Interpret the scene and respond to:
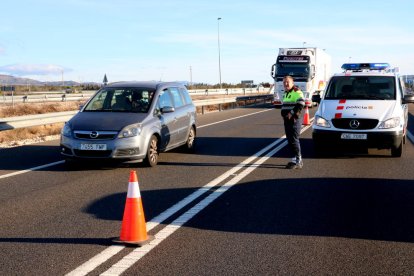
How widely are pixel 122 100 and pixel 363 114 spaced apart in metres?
4.92

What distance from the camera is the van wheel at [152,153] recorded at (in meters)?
10.4

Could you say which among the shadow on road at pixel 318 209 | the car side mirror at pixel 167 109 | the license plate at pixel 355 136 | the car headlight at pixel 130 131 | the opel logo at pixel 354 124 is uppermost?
the car side mirror at pixel 167 109

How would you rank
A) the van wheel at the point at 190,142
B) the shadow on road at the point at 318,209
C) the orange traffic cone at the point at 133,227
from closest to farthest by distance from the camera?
the orange traffic cone at the point at 133,227
the shadow on road at the point at 318,209
the van wheel at the point at 190,142

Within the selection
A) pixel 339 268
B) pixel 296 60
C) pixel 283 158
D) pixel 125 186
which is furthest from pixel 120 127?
pixel 296 60

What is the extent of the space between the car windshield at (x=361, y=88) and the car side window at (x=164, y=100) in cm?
359

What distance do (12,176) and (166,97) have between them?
3639mm

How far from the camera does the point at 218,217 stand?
6.46 m

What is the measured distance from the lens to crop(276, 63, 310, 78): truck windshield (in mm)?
31703

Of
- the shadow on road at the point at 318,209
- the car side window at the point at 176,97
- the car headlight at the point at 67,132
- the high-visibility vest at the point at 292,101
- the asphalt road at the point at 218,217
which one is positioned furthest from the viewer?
the car side window at the point at 176,97

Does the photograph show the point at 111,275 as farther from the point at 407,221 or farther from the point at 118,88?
the point at 118,88

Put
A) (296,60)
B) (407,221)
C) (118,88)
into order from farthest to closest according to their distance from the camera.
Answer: (296,60), (118,88), (407,221)

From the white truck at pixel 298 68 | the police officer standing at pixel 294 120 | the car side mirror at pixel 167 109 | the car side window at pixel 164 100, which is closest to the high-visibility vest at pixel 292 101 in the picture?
the police officer standing at pixel 294 120

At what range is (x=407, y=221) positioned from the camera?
6.24 m

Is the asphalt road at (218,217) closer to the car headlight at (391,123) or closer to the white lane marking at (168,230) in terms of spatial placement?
the white lane marking at (168,230)
